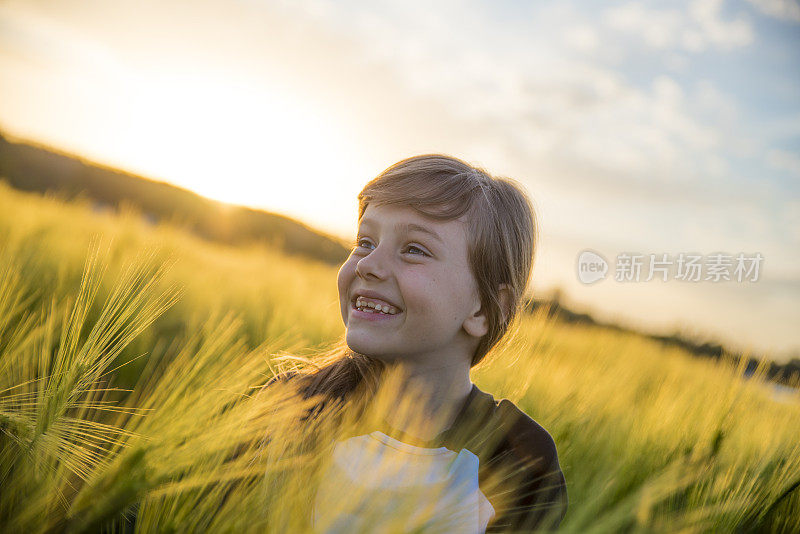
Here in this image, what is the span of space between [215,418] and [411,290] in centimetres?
41

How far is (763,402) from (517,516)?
180cm

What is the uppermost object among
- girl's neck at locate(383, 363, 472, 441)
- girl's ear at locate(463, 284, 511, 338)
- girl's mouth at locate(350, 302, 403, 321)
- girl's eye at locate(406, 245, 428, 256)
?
girl's eye at locate(406, 245, 428, 256)

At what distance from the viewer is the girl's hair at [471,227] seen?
3.57 feet

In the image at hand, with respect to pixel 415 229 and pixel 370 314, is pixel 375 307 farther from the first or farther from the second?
pixel 415 229

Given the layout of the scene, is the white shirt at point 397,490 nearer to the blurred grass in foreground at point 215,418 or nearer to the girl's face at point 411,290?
the blurred grass in foreground at point 215,418

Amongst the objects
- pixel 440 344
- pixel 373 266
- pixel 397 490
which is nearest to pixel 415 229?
pixel 373 266

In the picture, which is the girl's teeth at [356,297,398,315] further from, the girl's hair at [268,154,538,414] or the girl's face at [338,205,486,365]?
the girl's hair at [268,154,538,414]

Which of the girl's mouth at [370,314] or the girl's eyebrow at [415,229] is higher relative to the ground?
the girl's eyebrow at [415,229]

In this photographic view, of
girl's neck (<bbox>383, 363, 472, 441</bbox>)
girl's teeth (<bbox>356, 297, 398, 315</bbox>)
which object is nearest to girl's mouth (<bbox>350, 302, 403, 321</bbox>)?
girl's teeth (<bbox>356, 297, 398, 315</bbox>)

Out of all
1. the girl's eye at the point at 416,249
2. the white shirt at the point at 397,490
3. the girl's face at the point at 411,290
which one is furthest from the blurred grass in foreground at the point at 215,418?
the girl's eye at the point at 416,249

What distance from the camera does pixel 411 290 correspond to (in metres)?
0.98

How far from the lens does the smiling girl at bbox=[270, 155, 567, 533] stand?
3.21 feet

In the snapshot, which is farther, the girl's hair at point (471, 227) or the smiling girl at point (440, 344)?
the girl's hair at point (471, 227)

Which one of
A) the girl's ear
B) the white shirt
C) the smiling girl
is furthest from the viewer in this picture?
the girl's ear
